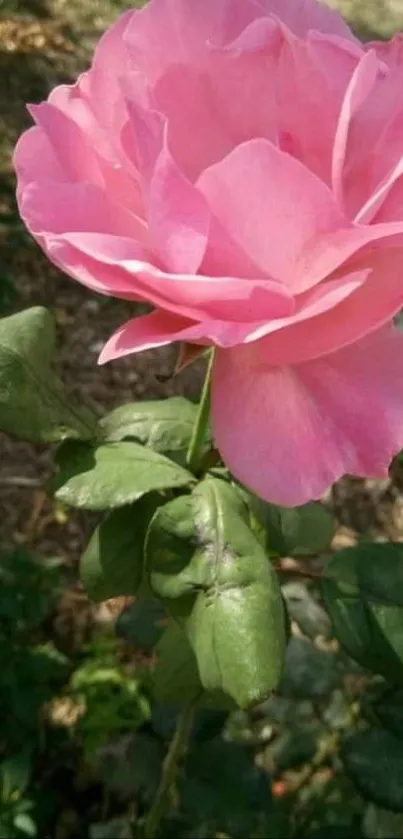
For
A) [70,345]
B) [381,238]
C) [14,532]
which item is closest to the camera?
[381,238]

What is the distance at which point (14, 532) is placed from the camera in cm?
183

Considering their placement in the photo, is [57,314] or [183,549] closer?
[183,549]

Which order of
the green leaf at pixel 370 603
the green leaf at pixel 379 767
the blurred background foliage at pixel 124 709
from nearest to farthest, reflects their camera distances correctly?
1. the green leaf at pixel 370 603
2. the green leaf at pixel 379 767
3. the blurred background foliage at pixel 124 709

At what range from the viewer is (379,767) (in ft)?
2.83

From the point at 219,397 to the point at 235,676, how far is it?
149 mm

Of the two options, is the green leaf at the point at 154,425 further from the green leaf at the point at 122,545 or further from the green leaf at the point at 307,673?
the green leaf at the point at 307,673

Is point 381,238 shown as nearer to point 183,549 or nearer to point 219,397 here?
point 219,397

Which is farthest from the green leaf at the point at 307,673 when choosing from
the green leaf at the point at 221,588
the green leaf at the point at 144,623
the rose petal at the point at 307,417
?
the rose petal at the point at 307,417

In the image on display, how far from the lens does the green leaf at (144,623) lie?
999 mm

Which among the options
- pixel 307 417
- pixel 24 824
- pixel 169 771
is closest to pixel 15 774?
pixel 24 824

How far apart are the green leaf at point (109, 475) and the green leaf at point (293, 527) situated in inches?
2.9

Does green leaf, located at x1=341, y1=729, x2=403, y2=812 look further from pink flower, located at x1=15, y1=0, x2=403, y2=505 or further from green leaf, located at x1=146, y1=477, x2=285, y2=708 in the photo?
pink flower, located at x1=15, y1=0, x2=403, y2=505

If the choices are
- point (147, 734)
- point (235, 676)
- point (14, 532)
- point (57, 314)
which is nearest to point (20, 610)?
point (147, 734)

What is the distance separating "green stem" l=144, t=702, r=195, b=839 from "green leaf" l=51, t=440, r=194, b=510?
29 centimetres
